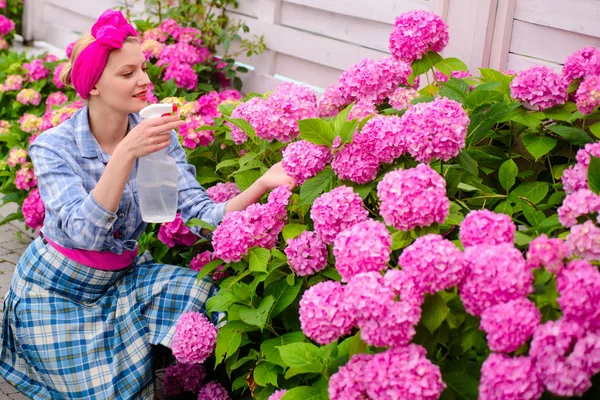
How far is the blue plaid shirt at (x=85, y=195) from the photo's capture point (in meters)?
2.76

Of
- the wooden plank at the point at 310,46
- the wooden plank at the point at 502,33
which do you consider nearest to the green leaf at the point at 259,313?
the wooden plank at the point at 502,33

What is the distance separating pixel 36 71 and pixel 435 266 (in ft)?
13.7

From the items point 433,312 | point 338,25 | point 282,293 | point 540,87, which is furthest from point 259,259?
point 338,25

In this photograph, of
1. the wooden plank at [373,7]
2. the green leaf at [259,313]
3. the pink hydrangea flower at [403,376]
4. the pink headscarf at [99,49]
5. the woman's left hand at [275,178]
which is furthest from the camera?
the wooden plank at [373,7]

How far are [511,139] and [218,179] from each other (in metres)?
1.27

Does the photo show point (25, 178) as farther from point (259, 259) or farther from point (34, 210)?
point (259, 259)

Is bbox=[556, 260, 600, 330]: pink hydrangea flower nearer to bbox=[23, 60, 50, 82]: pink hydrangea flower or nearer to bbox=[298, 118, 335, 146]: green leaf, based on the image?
bbox=[298, 118, 335, 146]: green leaf

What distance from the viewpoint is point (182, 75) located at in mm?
4547

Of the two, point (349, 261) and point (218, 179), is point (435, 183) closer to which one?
point (349, 261)

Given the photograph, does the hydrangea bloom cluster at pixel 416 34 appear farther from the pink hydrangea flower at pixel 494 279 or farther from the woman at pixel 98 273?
the pink hydrangea flower at pixel 494 279

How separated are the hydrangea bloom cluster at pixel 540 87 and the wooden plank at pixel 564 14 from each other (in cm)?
45

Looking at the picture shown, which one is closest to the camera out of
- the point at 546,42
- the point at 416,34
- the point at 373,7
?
the point at 416,34

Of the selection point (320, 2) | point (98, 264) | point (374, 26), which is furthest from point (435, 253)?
point (320, 2)

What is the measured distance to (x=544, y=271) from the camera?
185 cm
